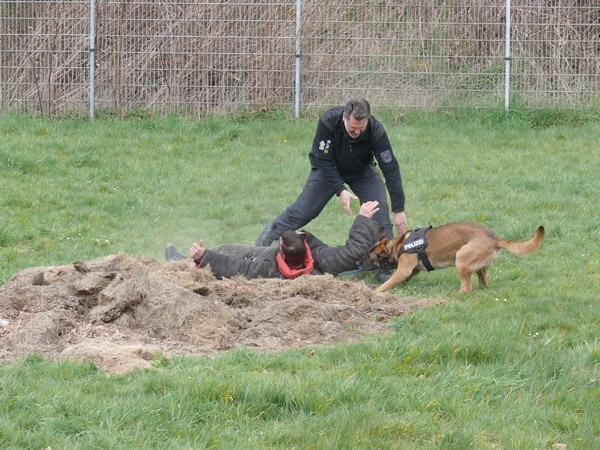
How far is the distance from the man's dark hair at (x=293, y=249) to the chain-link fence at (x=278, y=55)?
8.06m

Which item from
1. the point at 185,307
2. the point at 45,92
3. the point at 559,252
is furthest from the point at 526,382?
the point at 45,92

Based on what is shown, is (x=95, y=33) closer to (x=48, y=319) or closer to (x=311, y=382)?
(x=48, y=319)

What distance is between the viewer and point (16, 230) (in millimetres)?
11781

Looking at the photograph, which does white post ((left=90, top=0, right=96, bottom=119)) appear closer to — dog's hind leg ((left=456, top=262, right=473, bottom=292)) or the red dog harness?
the red dog harness

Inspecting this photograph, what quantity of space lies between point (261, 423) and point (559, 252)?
5.95 m

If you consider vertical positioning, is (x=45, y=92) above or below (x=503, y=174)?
above

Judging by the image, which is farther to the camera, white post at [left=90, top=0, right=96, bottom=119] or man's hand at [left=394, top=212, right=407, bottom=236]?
white post at [left=90, top=0, right=96, bottom=119]

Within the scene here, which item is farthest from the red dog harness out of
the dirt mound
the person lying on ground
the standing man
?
the standing man

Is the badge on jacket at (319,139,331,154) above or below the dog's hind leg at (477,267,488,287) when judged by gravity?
above

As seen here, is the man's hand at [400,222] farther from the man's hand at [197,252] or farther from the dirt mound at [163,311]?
the man's hand at [197,252]

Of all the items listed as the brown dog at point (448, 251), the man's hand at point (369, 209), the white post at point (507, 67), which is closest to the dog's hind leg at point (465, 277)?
the brown dog at point (448, 251)

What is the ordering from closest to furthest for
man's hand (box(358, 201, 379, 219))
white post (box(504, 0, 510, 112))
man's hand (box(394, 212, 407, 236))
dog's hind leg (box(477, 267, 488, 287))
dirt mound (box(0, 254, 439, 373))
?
1. dirt mound (box(0, 254, 439, 373))
2. dog's hind leg (box(477, 267, 488, 287))
3. man's hand (box(358, 201, 379, 219))
4. man's hand (box(394, 212, 407, 236))
5. white post (box(504, 0, 510, 112))

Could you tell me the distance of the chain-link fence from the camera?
1748 cm

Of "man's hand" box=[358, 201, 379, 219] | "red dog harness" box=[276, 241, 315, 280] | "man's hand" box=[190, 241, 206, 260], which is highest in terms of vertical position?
"man's hand" box=[358, 201, 379, 219]
